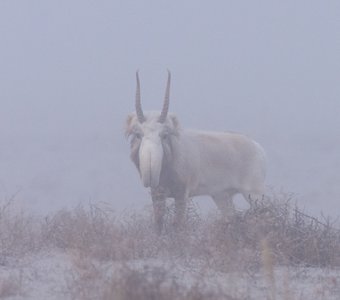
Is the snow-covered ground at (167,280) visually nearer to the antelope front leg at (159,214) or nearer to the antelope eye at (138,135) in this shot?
the antelope front leg at (159,214)

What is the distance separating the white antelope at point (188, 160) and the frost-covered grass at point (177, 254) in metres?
2.26

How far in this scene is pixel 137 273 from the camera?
21.6 feet

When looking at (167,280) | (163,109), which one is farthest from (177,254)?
(163,109)

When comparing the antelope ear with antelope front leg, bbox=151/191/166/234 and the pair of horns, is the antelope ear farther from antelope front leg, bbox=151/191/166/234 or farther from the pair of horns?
antelope front leg, bbox=151/191/166/234

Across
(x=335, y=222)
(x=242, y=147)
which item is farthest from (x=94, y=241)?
(x=242, y=147)

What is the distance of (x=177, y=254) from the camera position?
382 inches

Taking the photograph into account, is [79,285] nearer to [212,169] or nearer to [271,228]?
[271,228]

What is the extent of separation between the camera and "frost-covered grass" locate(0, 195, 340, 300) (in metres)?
7.78

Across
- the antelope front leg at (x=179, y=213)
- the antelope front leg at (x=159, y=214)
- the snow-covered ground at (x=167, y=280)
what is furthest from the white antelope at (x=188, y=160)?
the snow-covered ground at (x=167, y=280)

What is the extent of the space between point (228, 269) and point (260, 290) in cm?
42

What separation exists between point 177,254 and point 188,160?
A: 6.04 meters

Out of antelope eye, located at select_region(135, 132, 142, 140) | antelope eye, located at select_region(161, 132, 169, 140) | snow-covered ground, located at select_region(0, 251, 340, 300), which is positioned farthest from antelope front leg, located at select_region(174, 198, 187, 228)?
antelope eye, located at select_region(135, 132, 142, 140)

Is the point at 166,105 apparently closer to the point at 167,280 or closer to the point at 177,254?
the point at 177,254

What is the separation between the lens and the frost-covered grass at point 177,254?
778cm
